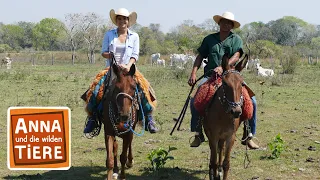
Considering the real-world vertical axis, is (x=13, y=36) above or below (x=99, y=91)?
above

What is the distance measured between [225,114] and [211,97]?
0.43 m

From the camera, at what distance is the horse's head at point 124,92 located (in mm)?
5926

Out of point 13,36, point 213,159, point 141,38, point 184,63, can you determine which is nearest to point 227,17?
point 213,159

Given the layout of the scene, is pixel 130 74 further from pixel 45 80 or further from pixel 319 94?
pixel 45 80

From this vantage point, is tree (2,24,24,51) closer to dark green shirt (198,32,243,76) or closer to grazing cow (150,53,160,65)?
grazing cow (150,53,160,65)

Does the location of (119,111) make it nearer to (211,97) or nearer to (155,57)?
(211,97)

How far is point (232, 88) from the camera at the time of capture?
5.78 meters

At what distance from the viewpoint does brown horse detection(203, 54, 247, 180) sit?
19.0 ft

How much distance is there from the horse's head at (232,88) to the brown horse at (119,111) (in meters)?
1.30

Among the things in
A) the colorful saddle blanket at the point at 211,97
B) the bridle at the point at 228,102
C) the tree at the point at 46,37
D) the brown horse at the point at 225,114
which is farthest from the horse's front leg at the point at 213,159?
the tree at the point at 46,37

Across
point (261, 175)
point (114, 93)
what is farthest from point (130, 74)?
point (261, 175)

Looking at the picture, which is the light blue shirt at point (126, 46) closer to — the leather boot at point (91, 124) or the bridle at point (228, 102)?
the leather boot at point (91, 124)

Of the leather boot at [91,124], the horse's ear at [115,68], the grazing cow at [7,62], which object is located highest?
the horse's ear at [115,68]

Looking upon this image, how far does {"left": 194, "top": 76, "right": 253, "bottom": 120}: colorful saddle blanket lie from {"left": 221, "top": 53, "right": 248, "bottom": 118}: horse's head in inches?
20.9
